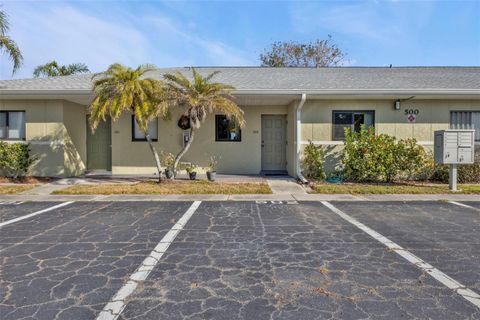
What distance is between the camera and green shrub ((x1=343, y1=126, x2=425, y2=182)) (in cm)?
1085

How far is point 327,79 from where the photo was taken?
13.0 metres

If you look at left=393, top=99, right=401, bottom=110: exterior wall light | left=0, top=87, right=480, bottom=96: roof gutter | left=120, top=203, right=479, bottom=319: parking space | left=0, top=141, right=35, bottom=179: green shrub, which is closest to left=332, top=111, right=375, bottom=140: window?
left=393, top=99, right=401, bottom=110: exterior wall light

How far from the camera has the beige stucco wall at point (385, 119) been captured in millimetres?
11602

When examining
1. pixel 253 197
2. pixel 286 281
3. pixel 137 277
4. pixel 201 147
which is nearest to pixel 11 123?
pixel 201 147

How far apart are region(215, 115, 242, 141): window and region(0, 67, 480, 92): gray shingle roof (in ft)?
5.18

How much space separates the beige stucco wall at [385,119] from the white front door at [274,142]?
6.13 feet

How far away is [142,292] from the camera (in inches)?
130

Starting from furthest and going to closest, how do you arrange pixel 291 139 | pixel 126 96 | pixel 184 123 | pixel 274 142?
pixel 274 142, pixel 184 123, pixel 291 139, pixel 126 96

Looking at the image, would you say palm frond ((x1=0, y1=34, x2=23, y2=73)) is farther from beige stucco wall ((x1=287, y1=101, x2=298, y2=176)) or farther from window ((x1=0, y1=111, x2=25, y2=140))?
beige stucco wall ((x1=287, y1=101, x2=298, y2=176))

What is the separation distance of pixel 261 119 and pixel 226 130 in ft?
4.78

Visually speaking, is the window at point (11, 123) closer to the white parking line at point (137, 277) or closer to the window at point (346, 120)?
the white parking line at point (137, 277)

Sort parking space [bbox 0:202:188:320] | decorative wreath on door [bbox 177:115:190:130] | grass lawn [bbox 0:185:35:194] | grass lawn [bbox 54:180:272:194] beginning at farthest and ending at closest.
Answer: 1. decorative wreath on door [bbox 177:115:190:130]
2. grass lawn [bbox 0:185:35:194]
3. grass lawn [bbox 54:180:272:194]
4. parking space [bbox 0:202:188:320]

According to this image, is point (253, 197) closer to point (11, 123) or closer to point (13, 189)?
point (13, 189)

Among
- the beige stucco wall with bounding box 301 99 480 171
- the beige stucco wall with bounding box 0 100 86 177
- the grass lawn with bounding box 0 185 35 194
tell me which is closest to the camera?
the grass lawn with bounding box 0 185 35 194
